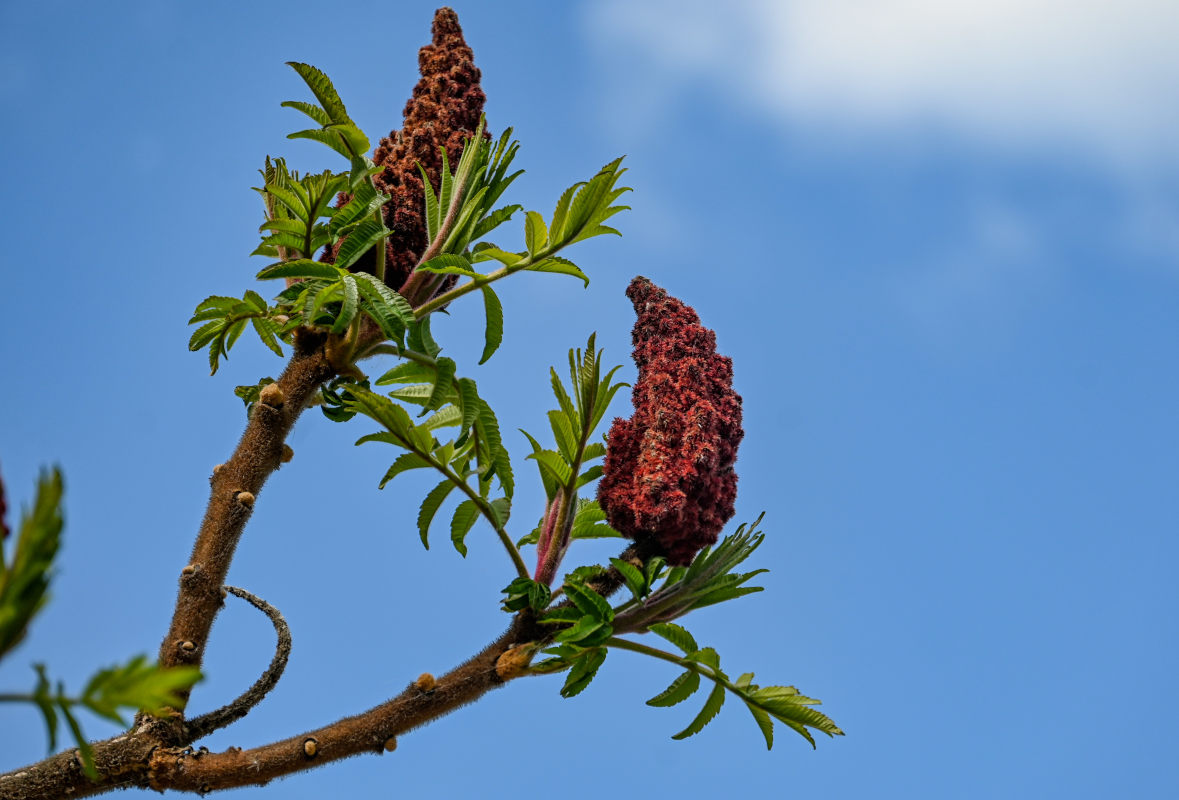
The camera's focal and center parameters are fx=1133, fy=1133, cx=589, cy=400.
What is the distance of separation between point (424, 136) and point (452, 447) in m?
1.20

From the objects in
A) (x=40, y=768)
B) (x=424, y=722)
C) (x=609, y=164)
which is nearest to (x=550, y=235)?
(x=609, y=164)

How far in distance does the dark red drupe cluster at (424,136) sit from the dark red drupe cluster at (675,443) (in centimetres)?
91

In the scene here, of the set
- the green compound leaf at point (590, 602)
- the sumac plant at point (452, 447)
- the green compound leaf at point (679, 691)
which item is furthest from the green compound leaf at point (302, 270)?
the green compound leaf at point (679, 691)

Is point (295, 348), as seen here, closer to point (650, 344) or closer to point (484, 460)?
point (484, 460)

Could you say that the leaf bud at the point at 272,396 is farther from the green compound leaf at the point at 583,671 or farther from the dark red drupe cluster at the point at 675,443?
the green compound leaf at the point at 583,671

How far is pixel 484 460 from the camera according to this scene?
12.8 feet

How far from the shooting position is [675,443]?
3.84 metres

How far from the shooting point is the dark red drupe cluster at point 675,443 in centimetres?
377

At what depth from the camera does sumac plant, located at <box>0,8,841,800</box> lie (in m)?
3.62

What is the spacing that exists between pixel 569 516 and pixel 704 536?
47 cm

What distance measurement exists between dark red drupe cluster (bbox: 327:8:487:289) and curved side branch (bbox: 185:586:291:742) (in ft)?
4.09

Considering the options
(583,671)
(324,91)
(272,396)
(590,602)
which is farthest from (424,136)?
(583,671)

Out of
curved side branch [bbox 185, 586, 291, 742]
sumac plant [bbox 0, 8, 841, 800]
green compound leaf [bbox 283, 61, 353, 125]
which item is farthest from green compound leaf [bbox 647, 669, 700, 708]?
green compound leaf [bbox 283, 61, 353, 125]

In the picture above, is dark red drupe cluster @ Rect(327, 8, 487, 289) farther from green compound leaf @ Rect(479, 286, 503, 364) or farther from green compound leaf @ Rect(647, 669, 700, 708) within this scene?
green compound leaf @ Rect(647, 669, 700, 708)
